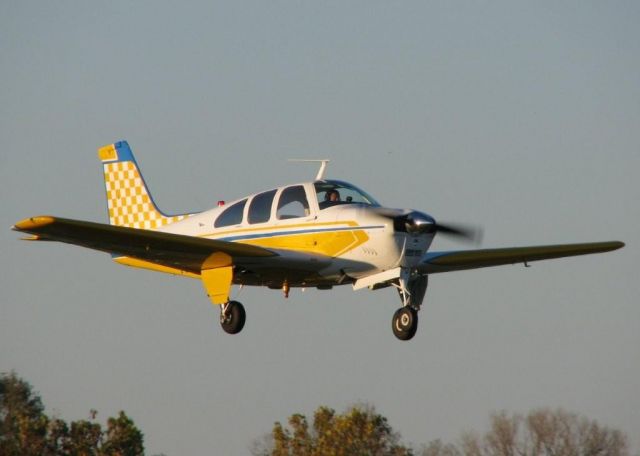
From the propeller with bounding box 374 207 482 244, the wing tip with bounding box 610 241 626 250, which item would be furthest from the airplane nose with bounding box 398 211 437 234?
the wing tip with bounding box 610 241 626 250

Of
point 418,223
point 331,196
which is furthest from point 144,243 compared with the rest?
point 418,223

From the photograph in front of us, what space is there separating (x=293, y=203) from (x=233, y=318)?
2.62 metres

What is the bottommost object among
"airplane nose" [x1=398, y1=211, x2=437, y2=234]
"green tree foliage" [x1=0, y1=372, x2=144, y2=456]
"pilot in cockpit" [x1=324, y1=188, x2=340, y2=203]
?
"green tree foliage" [x1=0, y1=372, x2=144, y2=456]

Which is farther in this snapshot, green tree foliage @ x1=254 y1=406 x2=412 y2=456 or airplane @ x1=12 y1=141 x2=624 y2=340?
green tree foliage @ x1=254 y1=406 x2=412 y2=456

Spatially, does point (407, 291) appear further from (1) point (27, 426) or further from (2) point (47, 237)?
(1) point (27, 426)

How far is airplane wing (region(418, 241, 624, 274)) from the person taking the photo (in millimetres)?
24797

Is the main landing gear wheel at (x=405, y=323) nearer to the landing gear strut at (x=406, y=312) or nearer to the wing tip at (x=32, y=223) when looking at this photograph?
the landing gear strut at (x=406, y=312)

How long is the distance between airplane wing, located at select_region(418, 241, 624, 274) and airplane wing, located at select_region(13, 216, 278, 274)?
11.9ft

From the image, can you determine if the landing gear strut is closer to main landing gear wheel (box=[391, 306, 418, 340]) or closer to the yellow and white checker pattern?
main landing gear wheel (box=[391, 306, 418, 340])

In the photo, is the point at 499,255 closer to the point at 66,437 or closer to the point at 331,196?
the point at 331,196

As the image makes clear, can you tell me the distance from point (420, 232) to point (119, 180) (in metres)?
8.65

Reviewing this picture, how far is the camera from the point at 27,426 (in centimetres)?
4081

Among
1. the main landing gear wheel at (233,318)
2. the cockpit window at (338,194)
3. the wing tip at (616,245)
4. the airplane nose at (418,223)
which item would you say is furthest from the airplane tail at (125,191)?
the wing tip at (616,245)

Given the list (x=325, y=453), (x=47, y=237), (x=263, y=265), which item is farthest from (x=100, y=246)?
(x=325, y=453)
